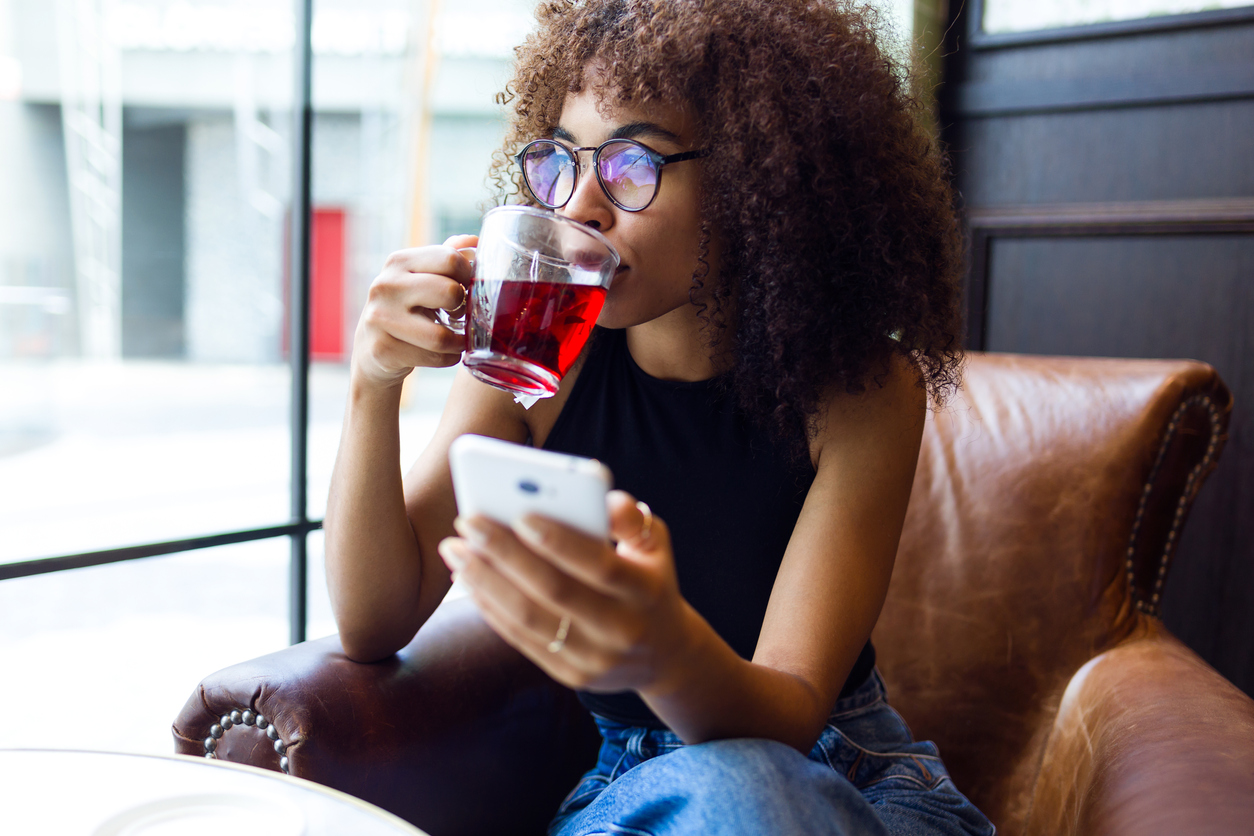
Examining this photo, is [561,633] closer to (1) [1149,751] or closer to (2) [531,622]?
(2) [531,622]

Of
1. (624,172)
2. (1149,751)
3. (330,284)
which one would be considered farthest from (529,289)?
(330,284)

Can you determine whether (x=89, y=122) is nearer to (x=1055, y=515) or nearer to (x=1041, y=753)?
(x=1055, y=515)

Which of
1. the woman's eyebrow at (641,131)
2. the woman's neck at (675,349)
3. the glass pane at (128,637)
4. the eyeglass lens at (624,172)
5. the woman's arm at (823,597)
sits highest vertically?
the woman's eyebrow at (641,131)

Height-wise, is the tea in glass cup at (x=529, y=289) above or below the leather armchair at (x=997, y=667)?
above

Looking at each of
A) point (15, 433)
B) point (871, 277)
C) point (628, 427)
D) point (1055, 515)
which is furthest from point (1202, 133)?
point (15, 433)

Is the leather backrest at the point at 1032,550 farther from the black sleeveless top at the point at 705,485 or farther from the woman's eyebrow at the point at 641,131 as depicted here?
the woman's eyebrow at the point at 641,131

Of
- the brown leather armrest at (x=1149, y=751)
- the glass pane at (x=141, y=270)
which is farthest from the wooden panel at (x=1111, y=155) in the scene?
the glass pane at (x=141, y=270)

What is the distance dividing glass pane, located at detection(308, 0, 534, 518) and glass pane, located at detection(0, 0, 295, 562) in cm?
17

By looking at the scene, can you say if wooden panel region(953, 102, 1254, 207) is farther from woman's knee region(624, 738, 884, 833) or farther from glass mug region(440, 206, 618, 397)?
woman's knee region(624, 738, 884, 833)

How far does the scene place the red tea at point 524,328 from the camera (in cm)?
82

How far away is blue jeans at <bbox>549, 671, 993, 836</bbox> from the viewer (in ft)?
2.31

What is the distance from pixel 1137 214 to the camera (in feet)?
6.52

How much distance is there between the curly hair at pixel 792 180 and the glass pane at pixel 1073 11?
49.3 inches

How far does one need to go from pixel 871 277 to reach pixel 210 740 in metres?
0.89
